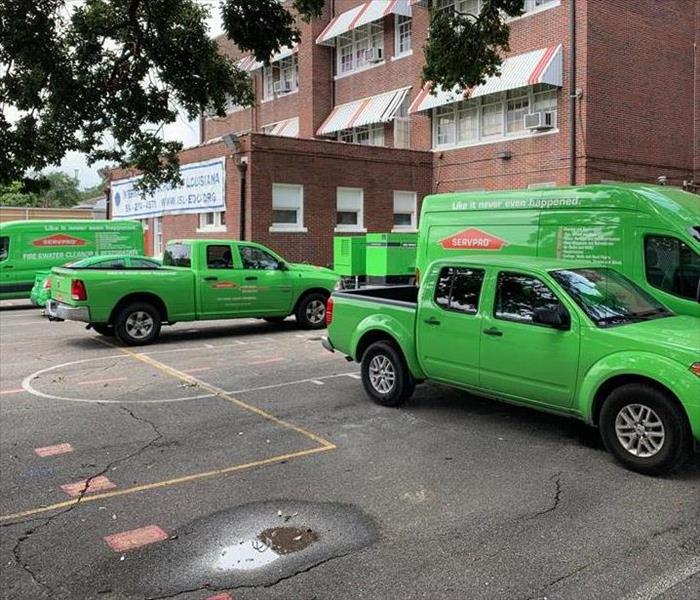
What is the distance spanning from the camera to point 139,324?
40.9ft

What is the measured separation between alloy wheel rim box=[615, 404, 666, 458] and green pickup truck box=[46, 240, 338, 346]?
895 centimetres

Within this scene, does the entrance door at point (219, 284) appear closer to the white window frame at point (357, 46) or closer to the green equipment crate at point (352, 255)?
the green equipment crate at point (352, 255)

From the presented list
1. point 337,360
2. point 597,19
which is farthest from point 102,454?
point 597,19

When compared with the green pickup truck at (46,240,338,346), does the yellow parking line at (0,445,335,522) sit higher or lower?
lower

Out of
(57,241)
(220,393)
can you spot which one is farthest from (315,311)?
(57,241)

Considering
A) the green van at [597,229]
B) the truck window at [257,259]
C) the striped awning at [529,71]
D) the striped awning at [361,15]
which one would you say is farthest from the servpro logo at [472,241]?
the striped awning at [361,15]

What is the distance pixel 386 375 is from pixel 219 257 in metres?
6.56

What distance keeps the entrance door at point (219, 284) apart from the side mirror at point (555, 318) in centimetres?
821

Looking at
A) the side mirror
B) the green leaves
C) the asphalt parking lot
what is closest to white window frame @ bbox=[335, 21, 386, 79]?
the green leaves

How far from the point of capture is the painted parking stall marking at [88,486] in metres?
5.24

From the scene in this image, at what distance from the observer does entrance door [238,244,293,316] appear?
44.3 ft

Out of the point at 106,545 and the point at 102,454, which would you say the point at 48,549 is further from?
the point at 102,454

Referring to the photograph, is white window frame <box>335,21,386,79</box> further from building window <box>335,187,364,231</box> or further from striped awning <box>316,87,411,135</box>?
building window <box>335,187,364,231</box>

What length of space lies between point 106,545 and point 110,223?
18012 millimetres
